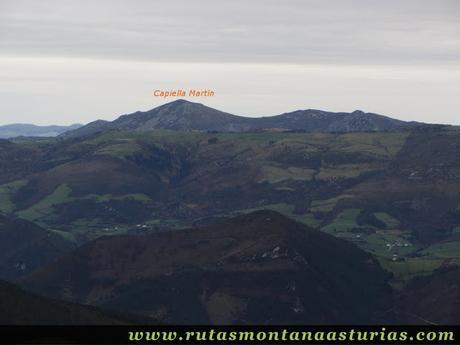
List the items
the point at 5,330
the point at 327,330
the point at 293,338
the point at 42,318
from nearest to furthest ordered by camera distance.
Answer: the point at 5,330
the point at 42,318
the point at 293,338
the point at 327,330

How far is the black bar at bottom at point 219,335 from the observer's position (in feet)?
437

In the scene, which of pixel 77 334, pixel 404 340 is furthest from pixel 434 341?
pixel 77 334

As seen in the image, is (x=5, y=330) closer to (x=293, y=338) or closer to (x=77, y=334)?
(x=77, y=334)

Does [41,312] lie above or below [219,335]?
above

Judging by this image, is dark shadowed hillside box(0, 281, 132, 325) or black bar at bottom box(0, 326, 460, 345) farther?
dark shadowed hillside box(0, 281, 132, 325)

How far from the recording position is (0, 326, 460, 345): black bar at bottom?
437 feet

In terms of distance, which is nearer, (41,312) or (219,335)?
(41,312)

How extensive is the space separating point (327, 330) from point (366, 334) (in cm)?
2203

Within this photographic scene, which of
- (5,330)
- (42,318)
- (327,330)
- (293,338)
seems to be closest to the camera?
(5,330)

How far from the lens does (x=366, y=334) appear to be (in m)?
163

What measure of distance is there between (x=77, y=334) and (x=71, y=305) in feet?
77.1

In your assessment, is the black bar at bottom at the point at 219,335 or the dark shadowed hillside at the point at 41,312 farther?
the dark shadowed hillside at the point at 41,312

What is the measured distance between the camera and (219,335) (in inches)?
5989

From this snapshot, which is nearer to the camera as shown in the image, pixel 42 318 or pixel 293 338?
pixel 42 318
